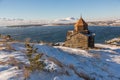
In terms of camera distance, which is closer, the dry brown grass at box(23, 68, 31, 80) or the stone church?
the dry brown grass at box(23, 68, 31, 80)

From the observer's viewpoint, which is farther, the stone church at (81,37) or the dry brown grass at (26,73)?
the stone church at (81,37)

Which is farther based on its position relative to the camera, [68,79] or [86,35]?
[86,35]

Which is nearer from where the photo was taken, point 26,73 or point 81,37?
point 26,73

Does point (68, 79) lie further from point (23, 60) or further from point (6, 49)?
point (6, 49)

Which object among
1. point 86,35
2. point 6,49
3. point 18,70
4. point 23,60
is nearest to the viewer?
point 18,70

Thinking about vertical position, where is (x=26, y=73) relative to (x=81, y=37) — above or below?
above

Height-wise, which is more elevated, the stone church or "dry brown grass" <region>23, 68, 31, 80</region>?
"dry brown grass" <region>23, 68, 31, 80</region>

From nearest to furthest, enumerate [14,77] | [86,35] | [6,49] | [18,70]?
[14,77] < [18,70] < [6,49] < [86,35]

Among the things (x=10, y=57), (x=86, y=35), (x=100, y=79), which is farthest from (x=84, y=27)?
(x=10, y=57)

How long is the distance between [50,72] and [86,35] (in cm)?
3372

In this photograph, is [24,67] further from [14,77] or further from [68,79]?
[68,79]

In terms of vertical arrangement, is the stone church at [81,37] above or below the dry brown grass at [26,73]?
below

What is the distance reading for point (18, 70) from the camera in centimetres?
1089

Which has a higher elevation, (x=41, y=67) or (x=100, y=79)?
(x=41, y=67)
